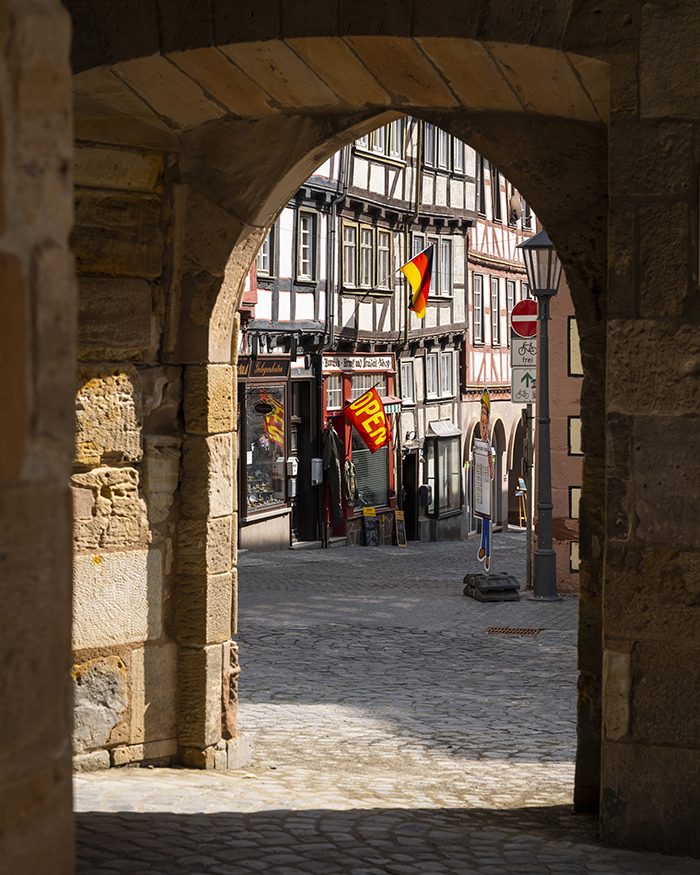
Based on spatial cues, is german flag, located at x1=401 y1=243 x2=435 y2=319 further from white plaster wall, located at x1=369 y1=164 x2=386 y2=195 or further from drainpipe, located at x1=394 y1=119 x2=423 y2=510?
drainpipe, located at x1=394 y1=119 x2=423 y2=510

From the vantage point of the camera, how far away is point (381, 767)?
5.25m

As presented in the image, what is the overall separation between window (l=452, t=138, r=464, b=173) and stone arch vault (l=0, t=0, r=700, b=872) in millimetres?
18334

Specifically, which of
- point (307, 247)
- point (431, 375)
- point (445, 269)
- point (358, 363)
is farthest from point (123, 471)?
point (445, 269)

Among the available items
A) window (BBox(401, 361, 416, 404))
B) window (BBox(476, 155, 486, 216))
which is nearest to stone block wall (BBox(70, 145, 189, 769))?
window (BBox(401, 361, 416, 404))

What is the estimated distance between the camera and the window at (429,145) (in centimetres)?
2115

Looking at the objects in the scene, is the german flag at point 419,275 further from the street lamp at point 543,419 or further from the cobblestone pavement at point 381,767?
the cobblestone pavement at point 381,767

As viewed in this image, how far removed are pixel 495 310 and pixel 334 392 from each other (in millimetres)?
7820

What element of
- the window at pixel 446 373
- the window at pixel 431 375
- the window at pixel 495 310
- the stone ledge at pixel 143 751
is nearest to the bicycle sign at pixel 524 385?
the stone ledge at pixel 143 751

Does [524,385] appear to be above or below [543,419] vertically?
above

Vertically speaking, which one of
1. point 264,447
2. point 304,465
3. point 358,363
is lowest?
point 304,465

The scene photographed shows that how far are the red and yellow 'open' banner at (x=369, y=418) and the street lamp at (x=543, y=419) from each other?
6.85 meters

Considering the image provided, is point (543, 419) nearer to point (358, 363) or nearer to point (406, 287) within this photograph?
point (358, 363)

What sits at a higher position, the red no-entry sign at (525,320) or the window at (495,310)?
the window at (495,310)

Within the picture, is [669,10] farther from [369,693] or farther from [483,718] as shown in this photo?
[369,693]
